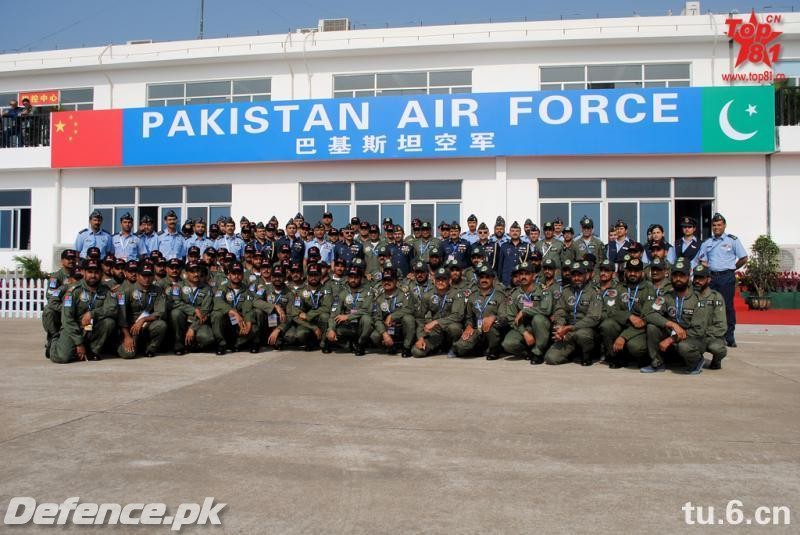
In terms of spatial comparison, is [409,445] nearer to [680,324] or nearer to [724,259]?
[680,324]

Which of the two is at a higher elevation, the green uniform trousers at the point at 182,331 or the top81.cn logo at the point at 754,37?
the top81.cn logo at the point at 754,37

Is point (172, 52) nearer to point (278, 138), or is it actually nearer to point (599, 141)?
point (278, 138)

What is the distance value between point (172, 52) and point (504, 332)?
15.0 meters

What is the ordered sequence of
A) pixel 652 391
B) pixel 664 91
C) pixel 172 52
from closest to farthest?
pixel 652 391 < pixel 664 91 < pixel 172 52

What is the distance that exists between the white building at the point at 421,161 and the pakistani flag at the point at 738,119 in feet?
1.96

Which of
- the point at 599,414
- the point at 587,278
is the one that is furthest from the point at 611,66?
the point at 599,414

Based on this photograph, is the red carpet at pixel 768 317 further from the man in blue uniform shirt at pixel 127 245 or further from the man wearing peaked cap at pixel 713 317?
the man in blue uniform shirt at pixel 127 245

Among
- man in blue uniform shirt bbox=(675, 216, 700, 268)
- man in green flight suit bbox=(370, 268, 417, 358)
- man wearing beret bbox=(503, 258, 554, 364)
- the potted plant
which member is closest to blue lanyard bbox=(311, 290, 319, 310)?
man in green flight suit bbox=(370, 268, 417, 358)

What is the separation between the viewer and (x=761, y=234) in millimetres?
15055

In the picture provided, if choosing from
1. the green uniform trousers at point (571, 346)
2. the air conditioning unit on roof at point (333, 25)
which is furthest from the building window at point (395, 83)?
the green uniform trousers at point (571, 346)

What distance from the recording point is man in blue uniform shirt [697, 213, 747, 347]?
906 centimetres

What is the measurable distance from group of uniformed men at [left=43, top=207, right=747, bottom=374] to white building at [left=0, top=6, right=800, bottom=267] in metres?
5.52

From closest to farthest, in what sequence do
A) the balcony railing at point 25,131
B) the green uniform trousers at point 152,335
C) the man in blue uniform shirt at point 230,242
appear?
the green uniform trousers at point 152,335 < the man in blue uniform shirt at point 230,242 < the balcony railing at point 25,131

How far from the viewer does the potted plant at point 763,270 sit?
12914 mm
